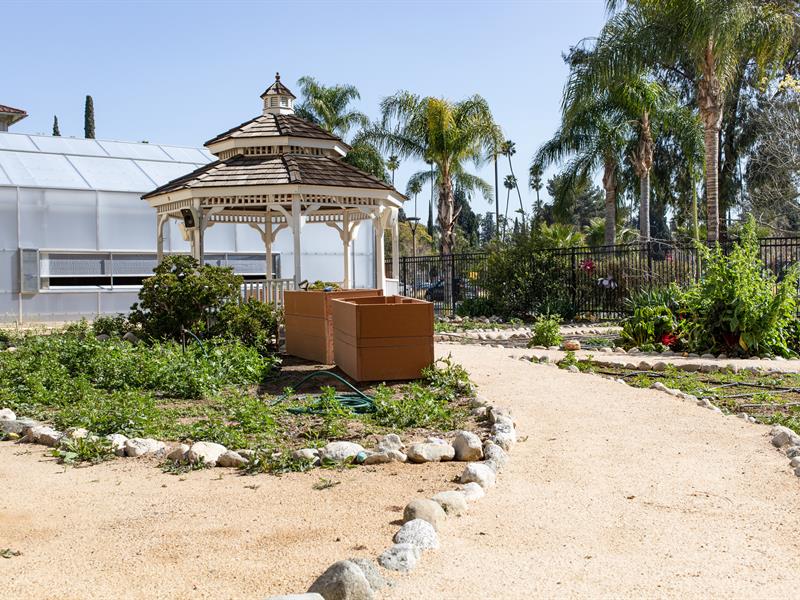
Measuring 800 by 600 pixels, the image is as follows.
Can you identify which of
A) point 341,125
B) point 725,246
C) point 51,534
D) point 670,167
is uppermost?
point 341,125

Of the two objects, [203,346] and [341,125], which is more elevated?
[341,125]

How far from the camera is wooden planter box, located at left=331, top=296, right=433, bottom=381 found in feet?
29.5

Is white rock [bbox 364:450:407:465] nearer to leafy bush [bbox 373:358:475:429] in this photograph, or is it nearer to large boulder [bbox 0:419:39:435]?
leafy bush [bbox 373:358:475:429]

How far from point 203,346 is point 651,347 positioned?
6.82 meters

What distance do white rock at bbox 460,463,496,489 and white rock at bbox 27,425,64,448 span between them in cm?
362

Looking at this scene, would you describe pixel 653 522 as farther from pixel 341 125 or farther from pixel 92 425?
pixel 341 125

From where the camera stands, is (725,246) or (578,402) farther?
(725,246)

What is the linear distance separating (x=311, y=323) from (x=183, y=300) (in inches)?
78.3

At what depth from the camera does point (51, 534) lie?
173 inches

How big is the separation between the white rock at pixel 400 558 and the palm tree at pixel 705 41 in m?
17.1

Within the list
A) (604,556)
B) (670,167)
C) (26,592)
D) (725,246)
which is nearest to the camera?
(26,592)

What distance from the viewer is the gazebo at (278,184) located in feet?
47.9

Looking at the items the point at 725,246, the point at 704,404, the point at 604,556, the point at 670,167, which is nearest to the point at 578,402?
the point at 704,404

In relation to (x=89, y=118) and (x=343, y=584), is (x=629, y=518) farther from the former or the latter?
(x=89, y=118)
